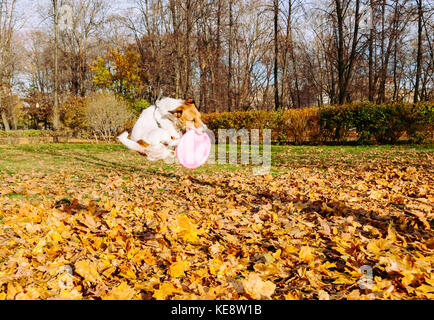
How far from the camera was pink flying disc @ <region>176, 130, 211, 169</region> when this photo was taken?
111 centimetres

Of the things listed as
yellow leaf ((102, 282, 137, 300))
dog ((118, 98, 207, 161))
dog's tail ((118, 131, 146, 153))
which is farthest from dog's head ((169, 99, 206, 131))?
yellow leaf ((102, 282, 137, 300))

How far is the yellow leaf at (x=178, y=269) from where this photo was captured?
Result: 253 centimetres

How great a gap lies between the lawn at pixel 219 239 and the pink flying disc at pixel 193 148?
4.83ft

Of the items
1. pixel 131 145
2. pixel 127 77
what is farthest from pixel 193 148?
pixel 127 77

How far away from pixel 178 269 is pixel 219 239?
953 mm

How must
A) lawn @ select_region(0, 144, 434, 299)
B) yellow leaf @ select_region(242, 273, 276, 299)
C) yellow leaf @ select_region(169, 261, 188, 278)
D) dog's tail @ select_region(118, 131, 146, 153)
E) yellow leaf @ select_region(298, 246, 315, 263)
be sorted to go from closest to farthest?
1. dog's tail @ select_region(118, 131, 146, 153)
2. yellow leaf @ select_region(242, 273, 276, 299)
3. lawn @ select_region(0, 144, 434, 299)
4. yellow leaf @ select_region(169, 261, 188, 278)
5. yellow leaf @ select_region(298, 246, 315, 263)

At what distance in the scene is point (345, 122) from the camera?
14539 mm

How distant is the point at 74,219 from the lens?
3838 millimetres

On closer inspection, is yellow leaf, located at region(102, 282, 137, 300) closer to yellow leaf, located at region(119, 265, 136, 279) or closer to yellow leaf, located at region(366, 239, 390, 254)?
yellow leaf, located at region(119, 265, 136, 279)

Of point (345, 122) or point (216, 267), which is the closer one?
point (216, 267)

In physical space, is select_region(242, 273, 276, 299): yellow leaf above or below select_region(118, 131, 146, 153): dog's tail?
below

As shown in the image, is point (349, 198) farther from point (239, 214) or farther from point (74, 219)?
point (74, 219)

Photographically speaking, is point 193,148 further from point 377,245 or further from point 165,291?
point 377,245

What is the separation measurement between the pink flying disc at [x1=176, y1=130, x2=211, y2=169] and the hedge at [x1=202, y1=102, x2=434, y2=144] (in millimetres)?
11525
